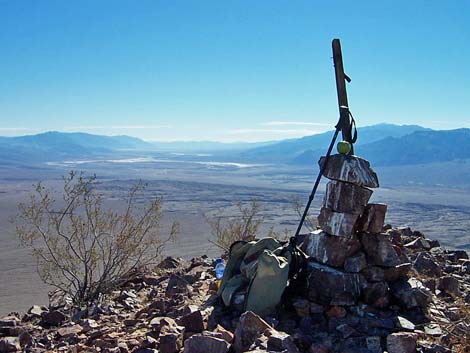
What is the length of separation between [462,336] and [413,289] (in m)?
0.88

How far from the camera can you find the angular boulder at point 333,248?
5625mm

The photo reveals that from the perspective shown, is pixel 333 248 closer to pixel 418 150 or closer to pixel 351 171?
pixel 351 171

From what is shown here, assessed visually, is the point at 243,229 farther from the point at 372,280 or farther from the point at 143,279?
the point at 372,280

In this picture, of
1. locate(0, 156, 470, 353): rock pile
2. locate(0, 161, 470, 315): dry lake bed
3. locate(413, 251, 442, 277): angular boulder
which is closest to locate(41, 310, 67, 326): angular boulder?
locate(0, 156, 470, 353): rock pile

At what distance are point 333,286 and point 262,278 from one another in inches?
31.4

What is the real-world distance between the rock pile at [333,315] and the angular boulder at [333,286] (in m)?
0.01

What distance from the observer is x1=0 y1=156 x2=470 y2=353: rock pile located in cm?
460

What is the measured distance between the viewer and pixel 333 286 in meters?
5.41

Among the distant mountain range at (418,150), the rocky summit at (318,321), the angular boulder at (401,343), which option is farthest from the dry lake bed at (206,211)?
the distant mountain range at (418,150)

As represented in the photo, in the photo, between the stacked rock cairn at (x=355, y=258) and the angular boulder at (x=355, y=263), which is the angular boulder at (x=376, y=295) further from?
the angular boulder at (x=355, y=263)

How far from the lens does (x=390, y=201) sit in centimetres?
6881

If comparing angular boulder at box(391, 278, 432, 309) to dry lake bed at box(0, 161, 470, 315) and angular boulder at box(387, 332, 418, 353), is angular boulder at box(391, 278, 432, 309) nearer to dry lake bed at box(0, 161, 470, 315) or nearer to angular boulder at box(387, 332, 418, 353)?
angular boulder at box(387, 332, 418, 353)

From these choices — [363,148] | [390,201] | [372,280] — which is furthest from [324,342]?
[363,148]

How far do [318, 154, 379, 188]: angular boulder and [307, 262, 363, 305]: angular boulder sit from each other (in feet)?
3.47
